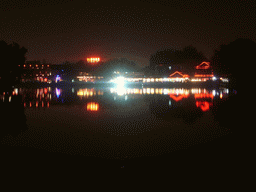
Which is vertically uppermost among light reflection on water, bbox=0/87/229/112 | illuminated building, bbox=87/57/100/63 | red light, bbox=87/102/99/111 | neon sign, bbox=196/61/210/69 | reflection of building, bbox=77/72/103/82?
illuminated building, bbox=87/57/100/63

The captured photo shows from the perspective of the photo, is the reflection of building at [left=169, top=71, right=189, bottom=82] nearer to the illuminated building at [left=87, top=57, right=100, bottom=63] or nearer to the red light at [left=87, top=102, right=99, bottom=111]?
the illuminated building at [left=87, top=57, right=100, bottom=63]

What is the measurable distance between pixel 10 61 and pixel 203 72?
52.2m

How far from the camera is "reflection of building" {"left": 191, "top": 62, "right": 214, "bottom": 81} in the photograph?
77.1 meters

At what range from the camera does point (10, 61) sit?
5753 centimetres

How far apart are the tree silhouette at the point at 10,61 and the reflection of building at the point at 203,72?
48.0 m

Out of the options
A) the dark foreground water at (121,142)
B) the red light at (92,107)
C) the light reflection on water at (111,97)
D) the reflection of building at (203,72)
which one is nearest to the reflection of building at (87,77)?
the reflection of building at (203,72)

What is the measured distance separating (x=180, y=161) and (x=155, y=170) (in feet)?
2.92

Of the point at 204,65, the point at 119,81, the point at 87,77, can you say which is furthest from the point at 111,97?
the point at 87,77

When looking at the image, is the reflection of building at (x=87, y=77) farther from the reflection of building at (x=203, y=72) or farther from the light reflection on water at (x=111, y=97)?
the light reflection on water at (x=111, y=97)

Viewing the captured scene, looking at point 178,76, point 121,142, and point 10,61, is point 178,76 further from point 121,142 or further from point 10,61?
point 121,142

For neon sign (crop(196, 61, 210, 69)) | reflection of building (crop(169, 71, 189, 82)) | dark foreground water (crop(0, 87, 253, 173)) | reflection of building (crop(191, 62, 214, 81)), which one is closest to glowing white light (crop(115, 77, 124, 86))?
reflection of building (crop(169, 71, 189, 82))

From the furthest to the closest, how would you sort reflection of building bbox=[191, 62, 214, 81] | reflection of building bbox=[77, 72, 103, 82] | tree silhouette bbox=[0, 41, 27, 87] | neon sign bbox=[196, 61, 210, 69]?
1. reflection of building bbox=[77, 72, 103, 82]
2. neon sign bbox=[196, 61, 210, 69]
3. reflection of building bbox=[191, 62, 214, 81]
4. tree silhouette bbox=[0, 41, 27, 87]

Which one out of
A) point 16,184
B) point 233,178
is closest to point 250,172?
point 233,178

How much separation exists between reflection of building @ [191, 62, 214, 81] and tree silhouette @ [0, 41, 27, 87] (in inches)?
1890
